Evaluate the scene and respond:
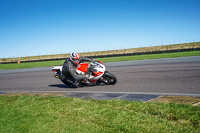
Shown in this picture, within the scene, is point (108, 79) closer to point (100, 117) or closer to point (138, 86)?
point (138, 86)

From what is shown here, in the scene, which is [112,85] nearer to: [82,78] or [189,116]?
[82,78]

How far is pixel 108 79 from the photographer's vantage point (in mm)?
9039

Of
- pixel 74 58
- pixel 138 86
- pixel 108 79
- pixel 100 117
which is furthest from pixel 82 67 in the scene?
pixel 100 117

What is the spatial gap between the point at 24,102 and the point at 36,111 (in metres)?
1.39

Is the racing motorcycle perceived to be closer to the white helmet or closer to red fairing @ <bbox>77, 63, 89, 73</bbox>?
red fairing @ <bbox>77, 63, 89, 73</bbox>

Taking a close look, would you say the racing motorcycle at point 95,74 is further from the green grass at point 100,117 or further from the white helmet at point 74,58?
the green grass at point 100,117

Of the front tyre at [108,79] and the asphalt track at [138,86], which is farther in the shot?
the front tyre at [108,79]

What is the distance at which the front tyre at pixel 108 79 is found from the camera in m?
8.89

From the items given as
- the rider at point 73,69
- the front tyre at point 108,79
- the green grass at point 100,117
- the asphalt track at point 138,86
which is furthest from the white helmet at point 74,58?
the green grass at point 100,117

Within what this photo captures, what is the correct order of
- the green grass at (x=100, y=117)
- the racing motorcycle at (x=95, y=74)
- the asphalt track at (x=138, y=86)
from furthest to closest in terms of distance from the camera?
the racing motorcycle at (x=95, y=74), the asphalt track at (x=138, y=86), the green grass at (x=100, y=117)

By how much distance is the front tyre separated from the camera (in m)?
Result: 8.89

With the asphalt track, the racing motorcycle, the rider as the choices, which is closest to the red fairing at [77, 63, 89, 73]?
the racing motorcycle

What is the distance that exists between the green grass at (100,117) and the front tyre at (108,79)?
127 inches

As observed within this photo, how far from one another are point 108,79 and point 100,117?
15.5 ft
